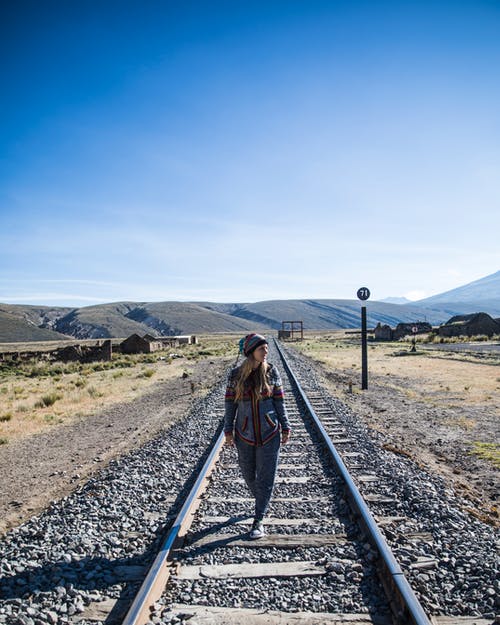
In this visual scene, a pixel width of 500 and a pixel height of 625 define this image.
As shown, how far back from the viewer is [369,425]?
9.57 metres

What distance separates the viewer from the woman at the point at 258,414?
441cm

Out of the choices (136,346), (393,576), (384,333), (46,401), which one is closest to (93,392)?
(46,401)

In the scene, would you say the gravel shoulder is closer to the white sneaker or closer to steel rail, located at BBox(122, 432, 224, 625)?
steel rail, located at BBox(122, 432, 224, 625)

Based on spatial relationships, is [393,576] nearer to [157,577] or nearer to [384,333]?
[157,577]

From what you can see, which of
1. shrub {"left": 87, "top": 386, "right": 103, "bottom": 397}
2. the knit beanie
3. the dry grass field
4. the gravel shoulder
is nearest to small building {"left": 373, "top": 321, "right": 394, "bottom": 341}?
the dry grass field

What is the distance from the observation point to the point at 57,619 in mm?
3260

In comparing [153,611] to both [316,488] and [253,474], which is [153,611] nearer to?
[253,474]

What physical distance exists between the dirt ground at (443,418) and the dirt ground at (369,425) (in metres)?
0.02

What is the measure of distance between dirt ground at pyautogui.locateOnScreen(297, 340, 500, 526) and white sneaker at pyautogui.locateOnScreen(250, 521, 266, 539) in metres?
2.47

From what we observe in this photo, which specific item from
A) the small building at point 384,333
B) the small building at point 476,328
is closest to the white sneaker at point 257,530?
the small building at point 476,328

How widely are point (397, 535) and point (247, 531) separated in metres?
1.47

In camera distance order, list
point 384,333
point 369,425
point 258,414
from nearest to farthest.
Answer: point 258,414 < point 369,425 < point 384,333

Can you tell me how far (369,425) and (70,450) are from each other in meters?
6.31

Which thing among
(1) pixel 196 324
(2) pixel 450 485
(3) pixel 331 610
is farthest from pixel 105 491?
(1) pixel 196 324
